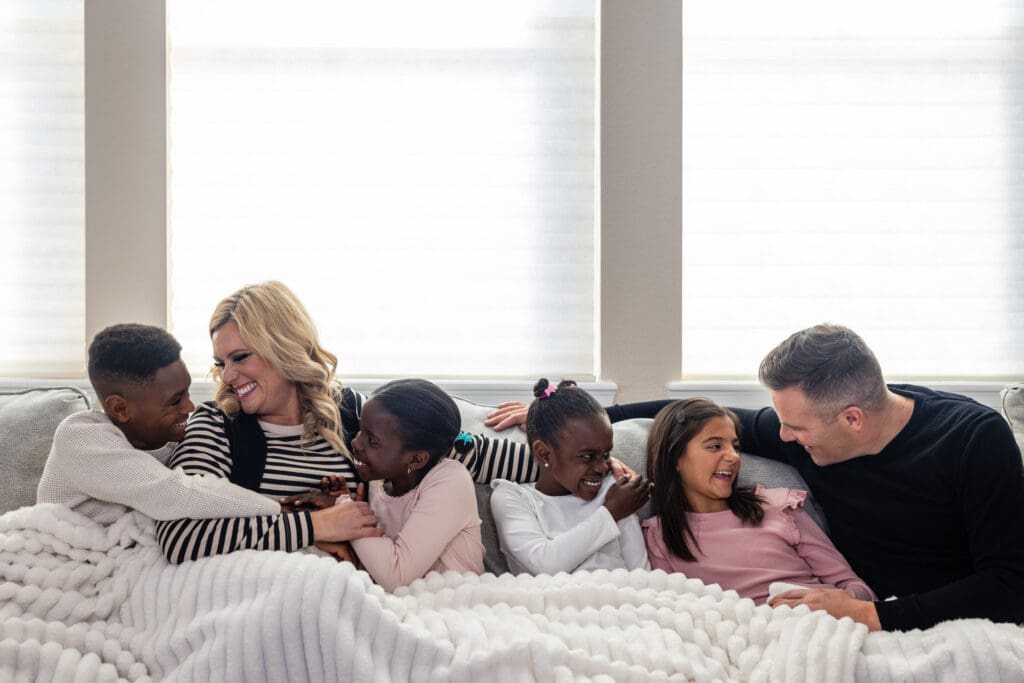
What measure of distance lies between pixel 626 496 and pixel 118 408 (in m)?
1.14

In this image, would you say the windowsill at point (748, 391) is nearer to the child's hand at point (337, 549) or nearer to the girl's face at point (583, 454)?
the girl's face at point (583, 454)

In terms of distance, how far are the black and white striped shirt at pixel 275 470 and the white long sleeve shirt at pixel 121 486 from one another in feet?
0.10

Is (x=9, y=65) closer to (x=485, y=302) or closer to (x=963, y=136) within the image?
(x=485, y=302)

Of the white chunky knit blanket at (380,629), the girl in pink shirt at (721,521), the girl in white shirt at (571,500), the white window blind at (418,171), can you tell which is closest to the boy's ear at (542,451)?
the girl in white shirt at (571,500)

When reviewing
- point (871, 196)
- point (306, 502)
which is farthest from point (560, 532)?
point (871, 196)

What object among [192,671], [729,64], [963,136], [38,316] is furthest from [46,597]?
[963,136]

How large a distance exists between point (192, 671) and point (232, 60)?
2.20 m

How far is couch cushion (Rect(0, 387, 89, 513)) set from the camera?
1.83 m

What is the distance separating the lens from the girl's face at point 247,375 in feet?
6.05

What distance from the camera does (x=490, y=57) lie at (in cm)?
283

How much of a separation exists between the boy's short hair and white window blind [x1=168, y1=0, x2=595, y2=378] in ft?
3.45

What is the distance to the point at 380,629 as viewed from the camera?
1315mm

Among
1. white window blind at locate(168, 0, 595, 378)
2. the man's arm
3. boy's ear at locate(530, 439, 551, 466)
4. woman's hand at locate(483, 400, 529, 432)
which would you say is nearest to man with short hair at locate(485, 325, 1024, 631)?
the man's arm

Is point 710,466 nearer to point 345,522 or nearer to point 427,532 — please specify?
point 427,532
